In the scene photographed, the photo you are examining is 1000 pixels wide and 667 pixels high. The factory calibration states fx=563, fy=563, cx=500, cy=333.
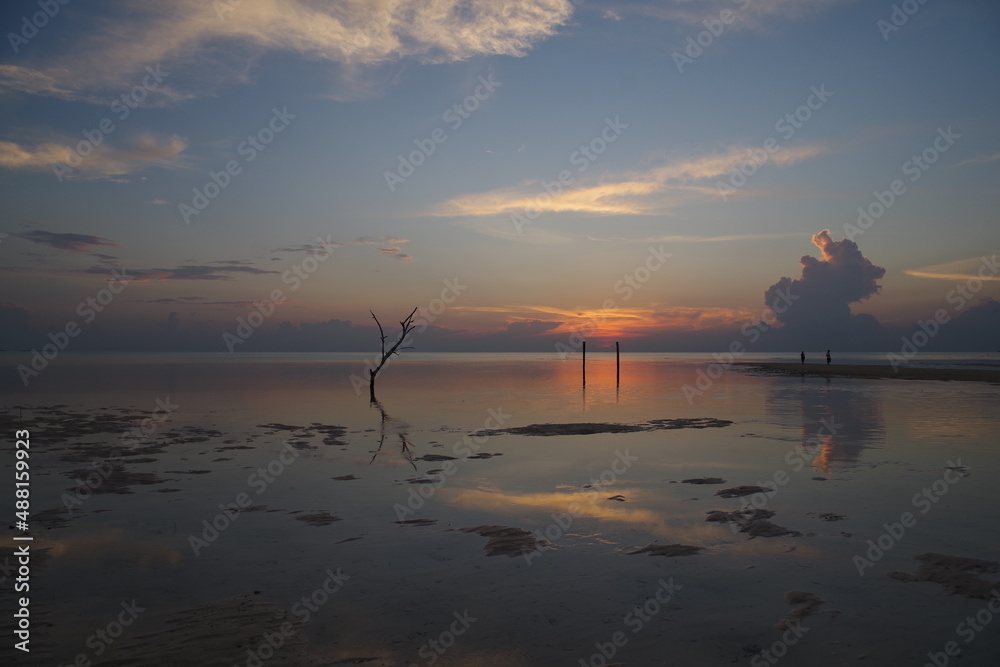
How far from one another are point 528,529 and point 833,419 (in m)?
21.1

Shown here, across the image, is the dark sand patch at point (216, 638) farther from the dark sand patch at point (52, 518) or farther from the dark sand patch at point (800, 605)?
the dark sand patch at point (52, 518)

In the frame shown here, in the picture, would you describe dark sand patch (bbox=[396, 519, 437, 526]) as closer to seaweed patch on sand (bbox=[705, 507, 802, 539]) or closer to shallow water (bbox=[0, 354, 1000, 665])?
shallow water (bbox=[0, 354, 1000, 665])

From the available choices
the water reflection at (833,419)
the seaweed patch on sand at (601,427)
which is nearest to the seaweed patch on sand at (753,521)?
the water reflection at (833,419)

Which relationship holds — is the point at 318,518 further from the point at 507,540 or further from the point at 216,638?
the point at 216,638

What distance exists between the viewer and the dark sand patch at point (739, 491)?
1286 centimetres

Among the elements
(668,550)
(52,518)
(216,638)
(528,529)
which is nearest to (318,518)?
(528,529)

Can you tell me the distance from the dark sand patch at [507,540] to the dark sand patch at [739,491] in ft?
17.1

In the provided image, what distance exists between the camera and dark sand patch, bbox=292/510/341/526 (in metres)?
11.1

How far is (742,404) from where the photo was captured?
112ft

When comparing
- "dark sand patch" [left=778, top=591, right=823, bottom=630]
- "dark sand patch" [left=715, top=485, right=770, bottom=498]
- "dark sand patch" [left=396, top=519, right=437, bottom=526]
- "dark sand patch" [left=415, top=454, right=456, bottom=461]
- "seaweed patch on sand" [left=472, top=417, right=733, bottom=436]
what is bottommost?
"seaweed patch on sand" [left=472, top=417, right=733, bottom=436]

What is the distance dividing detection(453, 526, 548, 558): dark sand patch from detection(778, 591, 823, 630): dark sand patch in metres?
3.88

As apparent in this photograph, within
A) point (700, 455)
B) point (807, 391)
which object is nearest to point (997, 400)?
point (807, 391)

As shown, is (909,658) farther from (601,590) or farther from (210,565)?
(210,565)

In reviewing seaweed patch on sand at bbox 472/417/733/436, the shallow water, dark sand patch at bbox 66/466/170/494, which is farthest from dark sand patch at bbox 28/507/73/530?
seaweed patch on sand at bbox 472/417/733/436
